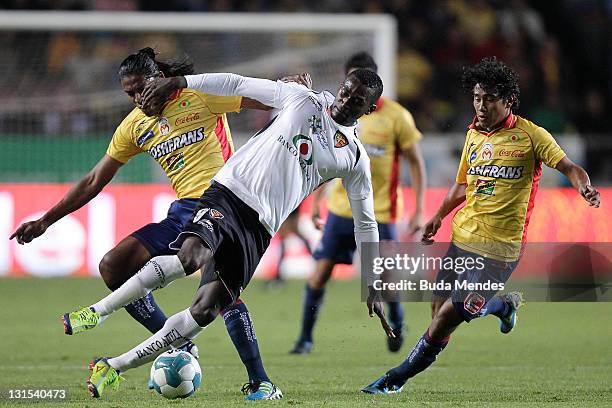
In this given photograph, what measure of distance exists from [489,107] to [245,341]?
2026 millimetres

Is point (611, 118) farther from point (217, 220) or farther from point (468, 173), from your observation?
point (217, 220)

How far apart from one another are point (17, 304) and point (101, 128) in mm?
3877

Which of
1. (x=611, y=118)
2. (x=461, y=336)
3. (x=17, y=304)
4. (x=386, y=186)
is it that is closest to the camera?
(x=386, y=186)

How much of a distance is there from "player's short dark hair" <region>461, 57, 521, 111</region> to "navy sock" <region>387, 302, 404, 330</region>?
9.27 feet

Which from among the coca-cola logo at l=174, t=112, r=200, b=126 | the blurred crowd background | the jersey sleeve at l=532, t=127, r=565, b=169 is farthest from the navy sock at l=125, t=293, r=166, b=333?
the blurred crowd background

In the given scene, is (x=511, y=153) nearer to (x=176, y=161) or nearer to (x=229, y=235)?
(x=229, y=235)

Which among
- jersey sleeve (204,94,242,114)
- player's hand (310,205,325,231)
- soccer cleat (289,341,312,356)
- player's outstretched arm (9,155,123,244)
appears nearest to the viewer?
jersey sleeve (204,94,242,114)

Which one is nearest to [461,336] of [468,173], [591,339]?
[591,339]

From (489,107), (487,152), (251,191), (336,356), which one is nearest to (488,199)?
(487,152)

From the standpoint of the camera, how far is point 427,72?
19344 millimetres

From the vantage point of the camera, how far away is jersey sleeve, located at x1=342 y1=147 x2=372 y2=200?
22.3 ft

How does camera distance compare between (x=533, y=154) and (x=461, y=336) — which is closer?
(x=533, y=154)

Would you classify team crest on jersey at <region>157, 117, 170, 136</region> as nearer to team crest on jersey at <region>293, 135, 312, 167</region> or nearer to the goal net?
team crest on jersey at <region>293, 135, 312, 167</region>

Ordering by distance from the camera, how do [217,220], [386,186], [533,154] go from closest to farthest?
[217,220] → [533,154] → [386,186]
